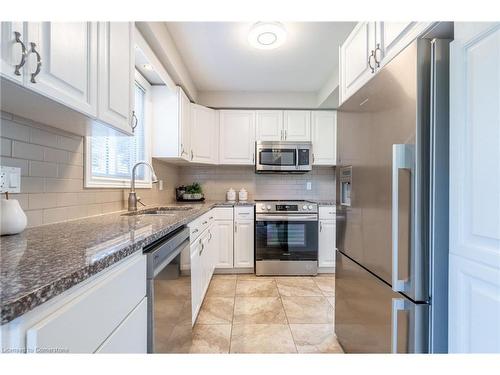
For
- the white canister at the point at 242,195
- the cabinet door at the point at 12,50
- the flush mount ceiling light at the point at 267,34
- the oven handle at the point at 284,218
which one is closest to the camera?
the cabinet door at the point at 12,50

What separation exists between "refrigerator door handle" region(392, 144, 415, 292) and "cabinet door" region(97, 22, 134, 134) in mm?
1363

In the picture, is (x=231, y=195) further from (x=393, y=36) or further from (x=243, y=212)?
→ (x=393, y=36)

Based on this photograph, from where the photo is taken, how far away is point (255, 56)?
2.49 m

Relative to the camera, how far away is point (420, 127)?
3.20 ft

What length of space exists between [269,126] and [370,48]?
208 cm

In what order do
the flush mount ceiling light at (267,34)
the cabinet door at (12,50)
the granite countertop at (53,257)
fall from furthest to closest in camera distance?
the flush mount ceiling light at (267,34) < the cabinet door at (12,50) < the granite countertop at (53,257)

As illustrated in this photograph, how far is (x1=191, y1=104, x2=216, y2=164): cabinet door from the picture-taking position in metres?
3.09

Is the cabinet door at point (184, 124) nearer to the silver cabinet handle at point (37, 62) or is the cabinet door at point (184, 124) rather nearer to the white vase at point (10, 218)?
the white vase at point (10, 218)

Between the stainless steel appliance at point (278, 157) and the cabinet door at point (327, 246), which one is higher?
the stainless steel appliance at point (278, 157)

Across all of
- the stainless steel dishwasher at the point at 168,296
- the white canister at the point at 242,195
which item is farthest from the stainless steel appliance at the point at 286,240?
the stainless steel dishwasher at the point at 168,296

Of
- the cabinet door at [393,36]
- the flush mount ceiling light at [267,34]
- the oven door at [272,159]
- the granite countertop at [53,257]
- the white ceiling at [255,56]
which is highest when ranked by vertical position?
the white ceiling at [255,56]

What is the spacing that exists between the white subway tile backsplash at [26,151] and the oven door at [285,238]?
7.29 ft

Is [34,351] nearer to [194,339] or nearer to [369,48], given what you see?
[194,339]

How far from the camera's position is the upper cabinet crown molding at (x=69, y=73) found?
75 centimetres
